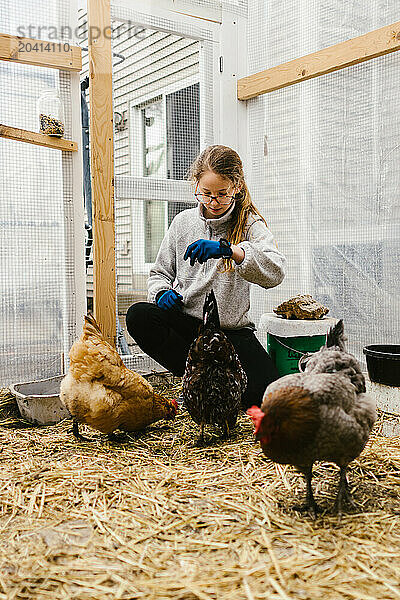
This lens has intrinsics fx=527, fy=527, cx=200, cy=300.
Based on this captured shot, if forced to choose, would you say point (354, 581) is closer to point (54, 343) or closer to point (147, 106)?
point (54, 343)

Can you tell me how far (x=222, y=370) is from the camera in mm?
2723

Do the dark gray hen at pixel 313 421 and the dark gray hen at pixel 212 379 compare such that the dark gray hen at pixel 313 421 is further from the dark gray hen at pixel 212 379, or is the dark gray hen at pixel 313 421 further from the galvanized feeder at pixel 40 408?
the galvanized feeder at pixel 40 408

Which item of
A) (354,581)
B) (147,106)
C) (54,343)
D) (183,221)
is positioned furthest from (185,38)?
(354,581)

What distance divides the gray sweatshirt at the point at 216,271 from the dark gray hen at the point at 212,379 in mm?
474

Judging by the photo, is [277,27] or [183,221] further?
[277,27]

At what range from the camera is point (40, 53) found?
11.4ft

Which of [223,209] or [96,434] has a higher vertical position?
[223,209]

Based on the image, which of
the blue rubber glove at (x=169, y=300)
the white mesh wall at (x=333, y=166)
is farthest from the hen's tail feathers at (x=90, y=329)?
the white mesh wall at (x=333, y=166)

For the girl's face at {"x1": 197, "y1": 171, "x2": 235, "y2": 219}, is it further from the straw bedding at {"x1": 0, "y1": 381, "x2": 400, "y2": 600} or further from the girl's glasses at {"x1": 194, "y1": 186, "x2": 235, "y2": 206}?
the straw bedding at {"x1": 0, "y1": 381, "x2": 400, "y2": 600}

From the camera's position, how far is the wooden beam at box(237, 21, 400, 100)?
3.24 m

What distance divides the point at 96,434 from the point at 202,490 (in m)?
1.02

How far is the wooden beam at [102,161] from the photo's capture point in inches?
140

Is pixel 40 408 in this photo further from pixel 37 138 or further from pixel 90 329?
pixel 37 138

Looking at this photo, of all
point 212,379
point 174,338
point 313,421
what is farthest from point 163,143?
point 313,421
